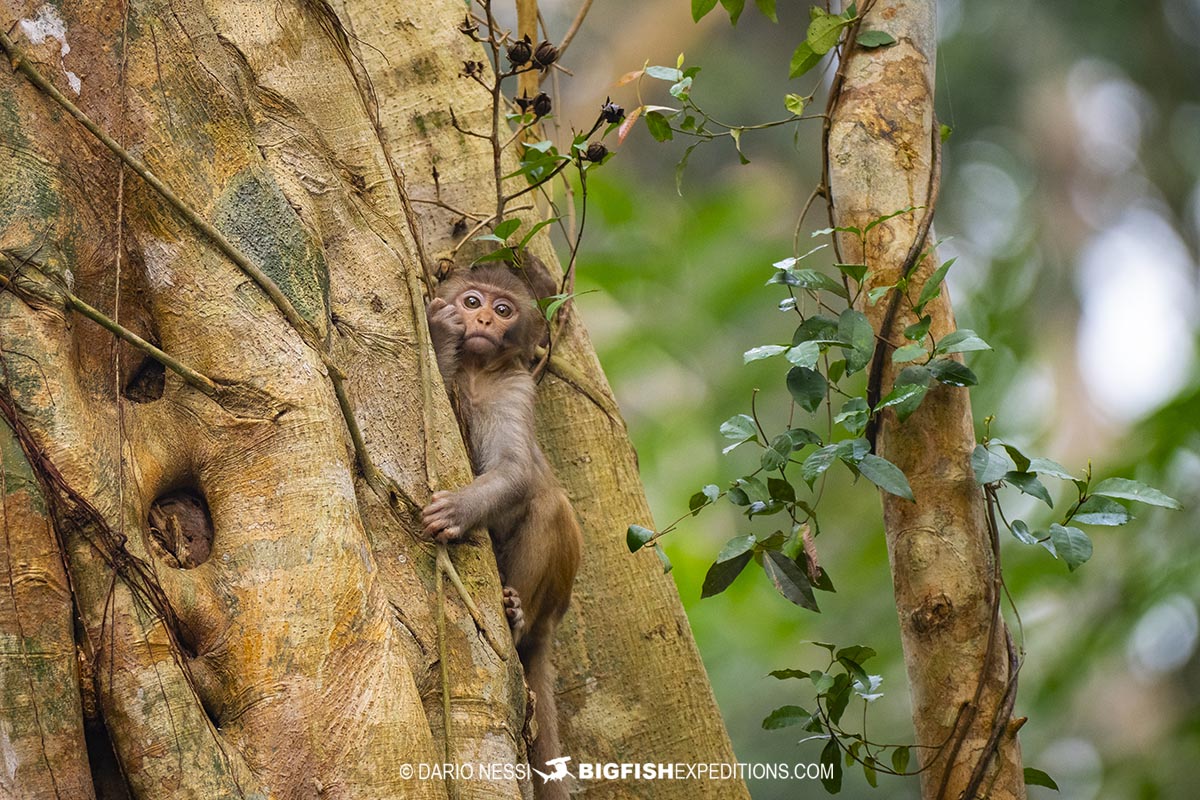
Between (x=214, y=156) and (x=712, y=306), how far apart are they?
7457mm

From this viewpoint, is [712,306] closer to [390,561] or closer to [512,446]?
[512,446]

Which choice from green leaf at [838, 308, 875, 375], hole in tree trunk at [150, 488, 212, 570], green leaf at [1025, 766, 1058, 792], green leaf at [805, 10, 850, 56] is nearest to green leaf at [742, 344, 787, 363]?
green leaf at [838, 308, 875, 375]

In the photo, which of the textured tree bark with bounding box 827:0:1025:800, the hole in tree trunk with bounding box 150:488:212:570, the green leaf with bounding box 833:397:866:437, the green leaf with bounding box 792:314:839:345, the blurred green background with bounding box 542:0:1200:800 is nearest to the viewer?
the hole in tree trunk with bounding box 150:488:212:570

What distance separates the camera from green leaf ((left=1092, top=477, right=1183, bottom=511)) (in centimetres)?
330

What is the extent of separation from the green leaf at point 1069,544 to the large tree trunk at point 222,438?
1.49m

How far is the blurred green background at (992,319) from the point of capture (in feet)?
21.9

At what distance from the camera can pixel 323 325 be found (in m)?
3.21

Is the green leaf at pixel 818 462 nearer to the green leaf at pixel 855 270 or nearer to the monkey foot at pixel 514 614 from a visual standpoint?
the green leaf at pixel 855 270

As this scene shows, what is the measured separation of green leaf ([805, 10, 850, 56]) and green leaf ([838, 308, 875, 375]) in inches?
37.3

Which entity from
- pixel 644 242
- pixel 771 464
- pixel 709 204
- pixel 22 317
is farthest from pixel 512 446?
pixel 709 204

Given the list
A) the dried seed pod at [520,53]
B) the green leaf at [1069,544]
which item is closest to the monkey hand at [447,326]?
the dried seed pod at [520,53]

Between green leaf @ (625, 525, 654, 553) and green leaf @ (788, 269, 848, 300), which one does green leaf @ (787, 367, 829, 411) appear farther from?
green leaf @ (625, 525, 654, 553)

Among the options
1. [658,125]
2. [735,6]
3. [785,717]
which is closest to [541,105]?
[658,125]

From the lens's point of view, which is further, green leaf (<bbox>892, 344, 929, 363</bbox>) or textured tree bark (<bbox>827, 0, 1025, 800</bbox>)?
textured tree bark (<bbox>827, 0, 1025, 800</bbox>)
